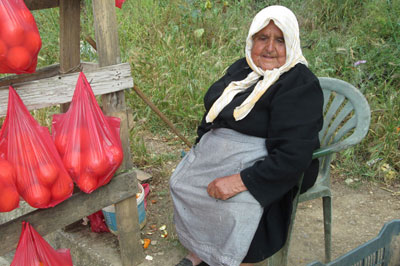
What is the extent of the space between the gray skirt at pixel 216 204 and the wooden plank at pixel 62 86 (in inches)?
21.8

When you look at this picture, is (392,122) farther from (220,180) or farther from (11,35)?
(11,35)

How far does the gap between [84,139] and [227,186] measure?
690 millimetres

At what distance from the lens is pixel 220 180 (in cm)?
192

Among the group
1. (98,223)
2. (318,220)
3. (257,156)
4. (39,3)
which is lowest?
(318,220)

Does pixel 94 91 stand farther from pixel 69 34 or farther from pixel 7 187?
pixel 7 187

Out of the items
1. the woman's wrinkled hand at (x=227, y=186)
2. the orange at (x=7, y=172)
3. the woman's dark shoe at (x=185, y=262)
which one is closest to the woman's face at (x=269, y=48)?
the woman's wrinkled hand at (x=227, y=186)

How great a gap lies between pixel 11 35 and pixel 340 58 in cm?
336

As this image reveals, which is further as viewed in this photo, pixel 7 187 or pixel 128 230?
pixel 128 230

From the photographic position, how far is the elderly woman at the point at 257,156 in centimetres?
182

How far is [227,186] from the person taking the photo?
6.21ft

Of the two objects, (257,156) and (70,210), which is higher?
(257,156)

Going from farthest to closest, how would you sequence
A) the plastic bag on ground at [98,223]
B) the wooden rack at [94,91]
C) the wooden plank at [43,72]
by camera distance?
the plastic bag on ground at [98,223] < the wooden plank at [43,72] < the wooden rack at [94,91]

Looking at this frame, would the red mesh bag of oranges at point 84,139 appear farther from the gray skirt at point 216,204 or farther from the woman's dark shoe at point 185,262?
the woman's dark shoe at point 185,262

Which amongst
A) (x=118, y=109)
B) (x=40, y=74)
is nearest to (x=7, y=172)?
(x=118, y=109)
